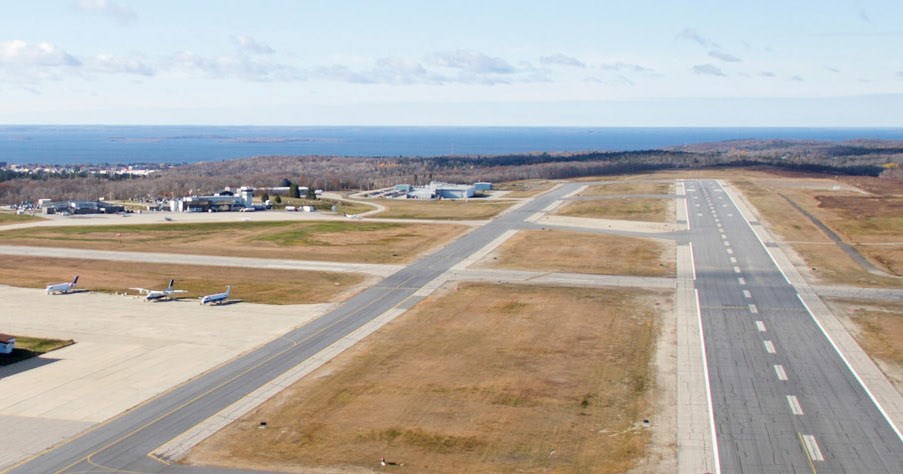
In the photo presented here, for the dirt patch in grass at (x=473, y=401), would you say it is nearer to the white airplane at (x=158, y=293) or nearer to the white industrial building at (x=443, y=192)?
the white airplane at (x=158, y=293)

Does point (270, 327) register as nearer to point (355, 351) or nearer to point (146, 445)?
point (355, 351)

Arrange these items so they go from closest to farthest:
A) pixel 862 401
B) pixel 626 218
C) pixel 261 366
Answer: pixel 862 401 < pixel 261 366 < pixel 626 218

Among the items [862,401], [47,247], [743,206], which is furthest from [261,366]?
[743,206]

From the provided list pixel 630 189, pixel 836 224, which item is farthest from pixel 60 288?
pixel 630 189

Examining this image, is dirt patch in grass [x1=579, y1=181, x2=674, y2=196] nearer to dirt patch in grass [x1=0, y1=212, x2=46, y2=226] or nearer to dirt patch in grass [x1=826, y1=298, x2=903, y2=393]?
dirt patch in grass [x1=826, y1=298, x2=903, y2=393]

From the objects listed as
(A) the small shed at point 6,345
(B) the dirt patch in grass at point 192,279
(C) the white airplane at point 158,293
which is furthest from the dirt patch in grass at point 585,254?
(A) the small shed at point 6,345
